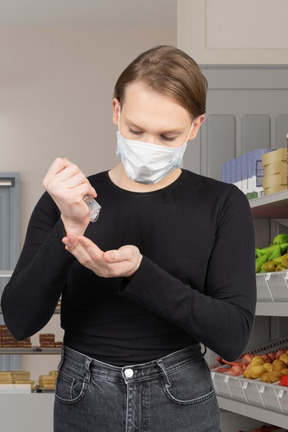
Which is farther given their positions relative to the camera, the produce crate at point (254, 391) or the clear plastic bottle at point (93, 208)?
the produce crate at point (254, 391)

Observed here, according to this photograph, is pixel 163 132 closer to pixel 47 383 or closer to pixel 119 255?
pixel 119 255

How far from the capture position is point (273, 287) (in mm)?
3074

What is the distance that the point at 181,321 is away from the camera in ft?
3.71

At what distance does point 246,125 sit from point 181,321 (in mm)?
3502

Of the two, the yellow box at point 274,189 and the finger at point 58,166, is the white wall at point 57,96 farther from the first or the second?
the finger at point 58,166

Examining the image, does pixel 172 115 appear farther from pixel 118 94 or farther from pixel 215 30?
pixel 215 30

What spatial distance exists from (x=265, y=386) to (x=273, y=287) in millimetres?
385

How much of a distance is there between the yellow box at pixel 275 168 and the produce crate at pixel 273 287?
468mm

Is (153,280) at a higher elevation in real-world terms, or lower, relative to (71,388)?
higher

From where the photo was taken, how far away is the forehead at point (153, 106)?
1.18 m

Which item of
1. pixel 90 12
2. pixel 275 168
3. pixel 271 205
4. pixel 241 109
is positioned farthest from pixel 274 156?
pixel 90 12

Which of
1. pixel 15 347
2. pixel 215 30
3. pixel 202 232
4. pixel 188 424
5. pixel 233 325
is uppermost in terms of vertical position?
pixel 215 30

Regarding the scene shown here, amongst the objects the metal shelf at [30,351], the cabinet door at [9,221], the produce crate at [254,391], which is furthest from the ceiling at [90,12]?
the produce crate at [254,391]

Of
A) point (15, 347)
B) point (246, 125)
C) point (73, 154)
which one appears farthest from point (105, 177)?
point (73, 154)
